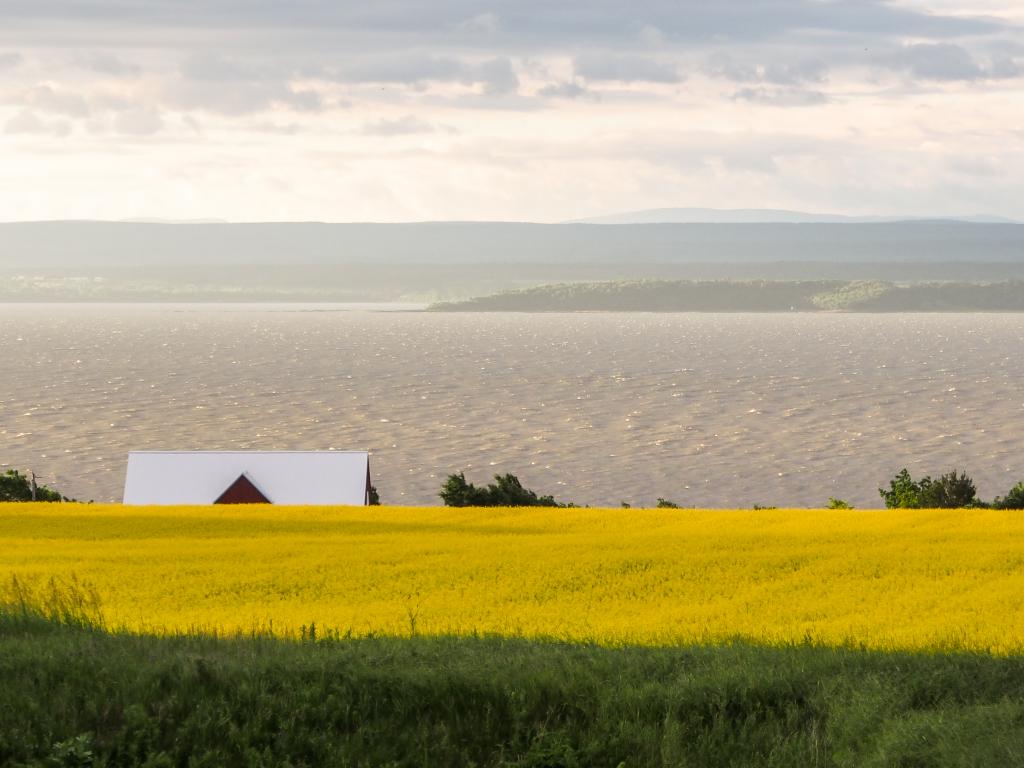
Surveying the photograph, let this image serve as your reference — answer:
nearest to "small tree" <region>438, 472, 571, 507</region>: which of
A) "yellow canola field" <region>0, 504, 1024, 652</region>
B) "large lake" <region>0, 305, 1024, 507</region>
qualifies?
"yellow canola field" <region>0, 504, 1024, 652</region>

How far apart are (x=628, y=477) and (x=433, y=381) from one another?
84904mm

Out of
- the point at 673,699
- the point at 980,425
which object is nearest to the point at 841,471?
the point at 980,425

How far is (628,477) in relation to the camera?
92.9 metres

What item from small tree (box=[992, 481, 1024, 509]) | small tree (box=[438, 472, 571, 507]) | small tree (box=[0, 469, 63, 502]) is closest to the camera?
small tree (box=[992, 481, 1024, 509])

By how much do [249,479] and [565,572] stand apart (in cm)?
2988

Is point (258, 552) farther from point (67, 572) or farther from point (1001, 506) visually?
point (1001, 506)

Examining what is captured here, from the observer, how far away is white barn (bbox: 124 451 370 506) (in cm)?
5178

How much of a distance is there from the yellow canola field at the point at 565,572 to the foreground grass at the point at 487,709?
10.8 feet

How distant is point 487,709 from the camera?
457 inches

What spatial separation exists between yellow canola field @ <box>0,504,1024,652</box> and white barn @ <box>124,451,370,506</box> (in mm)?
14983

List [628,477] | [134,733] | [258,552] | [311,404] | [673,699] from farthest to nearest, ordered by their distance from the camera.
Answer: [311,404], [628,477], [258,552], [673,699], [134,733]

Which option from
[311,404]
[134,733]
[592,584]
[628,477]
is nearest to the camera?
[134,733]

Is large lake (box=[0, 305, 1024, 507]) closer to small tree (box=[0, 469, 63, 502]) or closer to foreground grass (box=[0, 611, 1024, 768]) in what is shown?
small tree (box=[0, 469, 63, 502])

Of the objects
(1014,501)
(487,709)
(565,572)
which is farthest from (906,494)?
(487,709)
